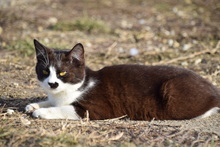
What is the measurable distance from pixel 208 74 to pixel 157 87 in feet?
7.26

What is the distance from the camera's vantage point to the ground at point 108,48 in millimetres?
3662

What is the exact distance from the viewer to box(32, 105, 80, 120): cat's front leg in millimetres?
4258

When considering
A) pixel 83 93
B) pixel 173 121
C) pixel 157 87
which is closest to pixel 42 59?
pixel 83 93

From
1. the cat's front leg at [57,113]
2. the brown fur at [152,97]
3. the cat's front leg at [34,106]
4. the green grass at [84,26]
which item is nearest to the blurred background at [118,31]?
the green grass at [84,26]

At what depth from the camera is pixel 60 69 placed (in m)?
4.30

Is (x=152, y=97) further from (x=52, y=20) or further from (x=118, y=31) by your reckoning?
(x=52, y=20)

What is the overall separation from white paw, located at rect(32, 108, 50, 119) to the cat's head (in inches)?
9.2

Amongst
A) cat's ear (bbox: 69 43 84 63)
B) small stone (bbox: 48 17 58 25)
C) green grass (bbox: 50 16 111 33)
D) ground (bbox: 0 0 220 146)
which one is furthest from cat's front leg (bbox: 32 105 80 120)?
small stone (bbox: 48 17 58 25)

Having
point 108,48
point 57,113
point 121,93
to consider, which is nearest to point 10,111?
point 57,113

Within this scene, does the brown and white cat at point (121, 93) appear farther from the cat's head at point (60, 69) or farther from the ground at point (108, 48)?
the ground at point (108, 48)

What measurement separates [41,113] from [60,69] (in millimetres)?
511

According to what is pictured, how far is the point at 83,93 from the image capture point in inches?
175

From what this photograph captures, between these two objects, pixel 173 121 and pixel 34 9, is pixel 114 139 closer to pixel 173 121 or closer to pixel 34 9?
pixel 173 121

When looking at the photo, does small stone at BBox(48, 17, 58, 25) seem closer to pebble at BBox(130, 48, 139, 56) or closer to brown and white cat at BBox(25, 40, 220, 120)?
pebble at BBox(130, 48, 139, 56)
